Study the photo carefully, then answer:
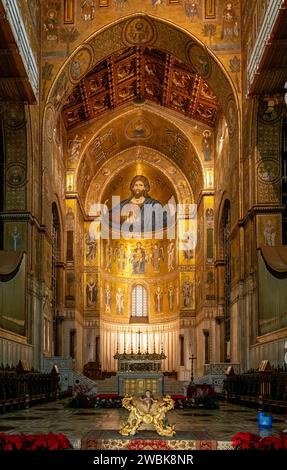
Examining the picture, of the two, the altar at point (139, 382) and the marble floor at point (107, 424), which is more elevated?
the marble floor at point (107, 424)

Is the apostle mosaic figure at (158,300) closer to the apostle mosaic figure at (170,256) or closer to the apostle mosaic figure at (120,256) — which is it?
the apostle mosaic figure at (170,256)

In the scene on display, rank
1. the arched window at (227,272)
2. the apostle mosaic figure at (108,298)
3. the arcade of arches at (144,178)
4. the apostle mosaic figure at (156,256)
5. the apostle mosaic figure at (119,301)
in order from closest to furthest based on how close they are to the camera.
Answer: the arcade of arches at (144,178)
the arched window at (227,272)
the apostle mosaic figure at (108,298)
the apostle mosaic figure at (119,301)
the apostle mosaic figure at (156,256)

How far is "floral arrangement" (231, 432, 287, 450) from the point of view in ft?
23.9

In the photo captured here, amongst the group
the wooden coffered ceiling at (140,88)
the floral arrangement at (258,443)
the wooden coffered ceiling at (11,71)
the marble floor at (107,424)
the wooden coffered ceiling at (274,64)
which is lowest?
the marble floor at (107,424)

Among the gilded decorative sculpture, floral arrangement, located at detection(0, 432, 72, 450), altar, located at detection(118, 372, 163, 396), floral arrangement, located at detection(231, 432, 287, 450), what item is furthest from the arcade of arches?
floral arrangement, located at detection(0, 432, 72, 450)

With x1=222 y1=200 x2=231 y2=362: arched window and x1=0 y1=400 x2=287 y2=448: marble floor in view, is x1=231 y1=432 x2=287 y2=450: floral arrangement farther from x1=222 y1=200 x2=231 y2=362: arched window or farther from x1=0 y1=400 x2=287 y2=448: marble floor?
x1=222 y1=200 x2=231 y2=362: arched window

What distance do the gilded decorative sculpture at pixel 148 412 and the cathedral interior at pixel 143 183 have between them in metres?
8.64

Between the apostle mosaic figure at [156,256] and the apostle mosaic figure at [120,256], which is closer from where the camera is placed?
the apostle mosaic figure at [120,256]

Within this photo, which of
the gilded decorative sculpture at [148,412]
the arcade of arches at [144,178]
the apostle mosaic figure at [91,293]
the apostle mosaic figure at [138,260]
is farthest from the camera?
the apostle mosaic figure at [138,260]

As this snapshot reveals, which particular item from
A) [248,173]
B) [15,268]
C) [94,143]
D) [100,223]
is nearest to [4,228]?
[15,268]

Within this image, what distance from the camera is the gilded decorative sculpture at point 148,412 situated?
9297mm

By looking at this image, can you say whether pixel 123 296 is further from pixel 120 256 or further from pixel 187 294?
pixel 187 294

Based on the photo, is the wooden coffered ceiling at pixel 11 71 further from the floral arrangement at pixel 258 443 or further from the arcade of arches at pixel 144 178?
the floral arrangement at pixel 258 443

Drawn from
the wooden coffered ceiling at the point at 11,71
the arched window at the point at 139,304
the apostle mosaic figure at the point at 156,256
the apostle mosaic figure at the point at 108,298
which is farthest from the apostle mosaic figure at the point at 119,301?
the wooden coffered ceiling at the point at 11,71
